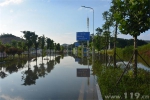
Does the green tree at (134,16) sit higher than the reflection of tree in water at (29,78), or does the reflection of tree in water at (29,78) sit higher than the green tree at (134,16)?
the green tree at (134,16)

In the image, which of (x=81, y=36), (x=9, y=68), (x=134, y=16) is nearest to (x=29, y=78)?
(x=134, y=16)

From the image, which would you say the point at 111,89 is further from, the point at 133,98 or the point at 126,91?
the point at 133,98

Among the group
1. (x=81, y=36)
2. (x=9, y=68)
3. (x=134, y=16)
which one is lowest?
(x=9, y=68)

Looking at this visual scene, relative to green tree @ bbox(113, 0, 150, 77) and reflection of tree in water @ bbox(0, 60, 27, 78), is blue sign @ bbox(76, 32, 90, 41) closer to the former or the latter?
reflection of tree in water @ bbox(0, 60, 27, 78)

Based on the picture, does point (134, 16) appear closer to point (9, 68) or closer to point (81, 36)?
point (9, 68)

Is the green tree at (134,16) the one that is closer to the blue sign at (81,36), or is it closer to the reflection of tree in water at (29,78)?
the reflection of tree in water at (29,78)

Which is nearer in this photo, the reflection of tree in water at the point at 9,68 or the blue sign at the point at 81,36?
the reflection of tree in water at the point at 9,68

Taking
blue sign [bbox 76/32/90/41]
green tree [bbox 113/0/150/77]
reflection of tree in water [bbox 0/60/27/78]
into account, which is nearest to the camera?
green tree [bbox 113/0/150/77]

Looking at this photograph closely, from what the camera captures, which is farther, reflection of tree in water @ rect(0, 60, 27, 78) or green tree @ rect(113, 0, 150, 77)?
reflection of tree in water @ rect(0, 60, 27, 78)

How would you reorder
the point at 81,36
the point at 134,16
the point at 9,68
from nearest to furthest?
the point at 134,16
the point at 9,68
the point at 81,36

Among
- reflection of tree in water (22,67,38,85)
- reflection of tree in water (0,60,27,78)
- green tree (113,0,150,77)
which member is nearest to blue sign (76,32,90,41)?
reflection of tree in water (0,60,27,78)

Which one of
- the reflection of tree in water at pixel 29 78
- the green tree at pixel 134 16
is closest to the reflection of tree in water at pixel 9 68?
the reflection of tree in water at pixel 29 78

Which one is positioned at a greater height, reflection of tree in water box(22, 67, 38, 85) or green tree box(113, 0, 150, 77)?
green tree box(113, 0, 150, 77)

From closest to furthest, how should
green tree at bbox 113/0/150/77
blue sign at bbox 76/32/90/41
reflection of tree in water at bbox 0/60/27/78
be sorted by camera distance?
1. green tree at bbox 113/0/150/77
2. reflection of tree in water at bbox 0/60/27/78
3. blue sign at bbox 76/32/90/41
